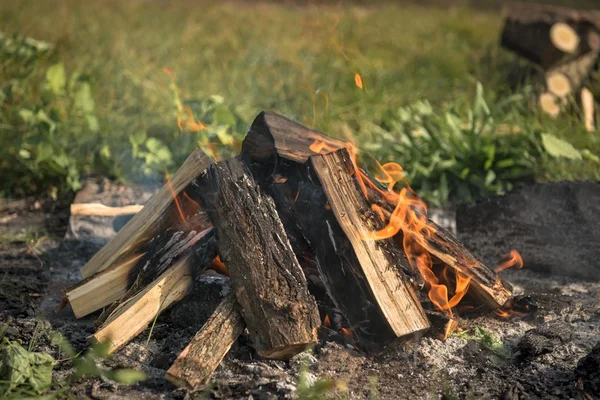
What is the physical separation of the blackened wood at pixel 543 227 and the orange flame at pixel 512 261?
0.09 feet

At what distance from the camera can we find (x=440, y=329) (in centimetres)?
278

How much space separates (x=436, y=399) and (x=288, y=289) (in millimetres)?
645

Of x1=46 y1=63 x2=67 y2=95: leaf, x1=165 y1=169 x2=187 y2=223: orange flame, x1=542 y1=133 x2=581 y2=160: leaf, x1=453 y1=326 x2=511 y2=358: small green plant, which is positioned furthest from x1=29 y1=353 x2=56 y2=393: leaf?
x1=542 y1=133 x2=581 y2=160: leaf

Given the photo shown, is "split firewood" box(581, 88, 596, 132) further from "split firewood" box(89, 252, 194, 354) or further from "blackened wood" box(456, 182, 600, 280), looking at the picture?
"split firewood" box(89, 252, 194, 354)

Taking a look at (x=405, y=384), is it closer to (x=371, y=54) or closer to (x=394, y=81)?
(x=394, y=81)

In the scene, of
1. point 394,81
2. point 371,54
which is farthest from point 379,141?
point 371,54

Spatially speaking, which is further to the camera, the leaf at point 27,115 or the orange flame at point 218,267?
the leaf at point 27,115

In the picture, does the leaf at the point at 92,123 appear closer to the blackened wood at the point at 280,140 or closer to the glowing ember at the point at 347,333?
the blackened wood at the point at 280,140

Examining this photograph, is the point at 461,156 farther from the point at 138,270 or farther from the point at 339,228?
the point at 138,270

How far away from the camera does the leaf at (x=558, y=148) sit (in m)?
4.25

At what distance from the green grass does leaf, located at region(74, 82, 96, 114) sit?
0.03m

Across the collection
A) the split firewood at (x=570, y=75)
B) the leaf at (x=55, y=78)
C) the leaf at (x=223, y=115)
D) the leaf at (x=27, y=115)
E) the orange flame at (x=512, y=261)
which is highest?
the leaf at (x=55, y=78)

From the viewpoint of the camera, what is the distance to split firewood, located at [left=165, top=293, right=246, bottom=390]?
2.39 m

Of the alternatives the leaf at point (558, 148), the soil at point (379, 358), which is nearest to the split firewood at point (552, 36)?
the leaf at point (558, 148)
